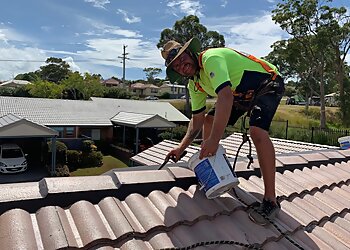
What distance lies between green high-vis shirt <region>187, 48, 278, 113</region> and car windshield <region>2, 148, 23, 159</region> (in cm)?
1658

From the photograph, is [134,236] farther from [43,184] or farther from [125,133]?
[125,133]

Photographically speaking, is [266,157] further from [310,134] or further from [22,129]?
[310,134]

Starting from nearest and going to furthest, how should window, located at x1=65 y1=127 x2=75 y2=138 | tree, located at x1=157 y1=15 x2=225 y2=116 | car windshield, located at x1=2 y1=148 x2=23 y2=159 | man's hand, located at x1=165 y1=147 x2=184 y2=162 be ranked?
man's hand, located at x1=165 y1=147 x2=184 y2=162 → car windshield, located at x1=2 y1=148 x2=23 y2=159 → window, located at x1=65 y1=127 x2=75 y2=138 → tree, located at x1=157 y1=15 x2=225 y2=116

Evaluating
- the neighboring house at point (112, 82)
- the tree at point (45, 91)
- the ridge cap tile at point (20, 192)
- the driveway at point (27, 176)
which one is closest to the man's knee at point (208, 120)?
the ridge cap tile at point (20, 192)

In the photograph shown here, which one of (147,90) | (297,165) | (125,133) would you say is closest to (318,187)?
(297,165)

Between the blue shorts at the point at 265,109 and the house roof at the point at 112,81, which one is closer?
the blue shorts at the point at 265,109

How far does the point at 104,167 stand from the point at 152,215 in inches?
674

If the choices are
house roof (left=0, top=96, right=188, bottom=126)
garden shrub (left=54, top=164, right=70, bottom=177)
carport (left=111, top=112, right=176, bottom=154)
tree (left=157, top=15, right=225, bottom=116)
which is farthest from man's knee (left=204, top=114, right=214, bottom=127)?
tree (left=157, top=15, right=225, bottom=116)

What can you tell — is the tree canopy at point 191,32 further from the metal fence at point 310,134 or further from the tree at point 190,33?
the metal fence at point 310,134

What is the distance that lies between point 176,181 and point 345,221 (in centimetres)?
121

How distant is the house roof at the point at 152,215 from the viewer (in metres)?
1.54

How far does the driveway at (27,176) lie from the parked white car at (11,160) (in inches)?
10.9

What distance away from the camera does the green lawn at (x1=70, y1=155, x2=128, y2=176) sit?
55.5ft

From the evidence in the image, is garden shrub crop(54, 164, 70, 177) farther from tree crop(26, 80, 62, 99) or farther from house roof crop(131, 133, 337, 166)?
tree crop(26, 80, 62, 99)
